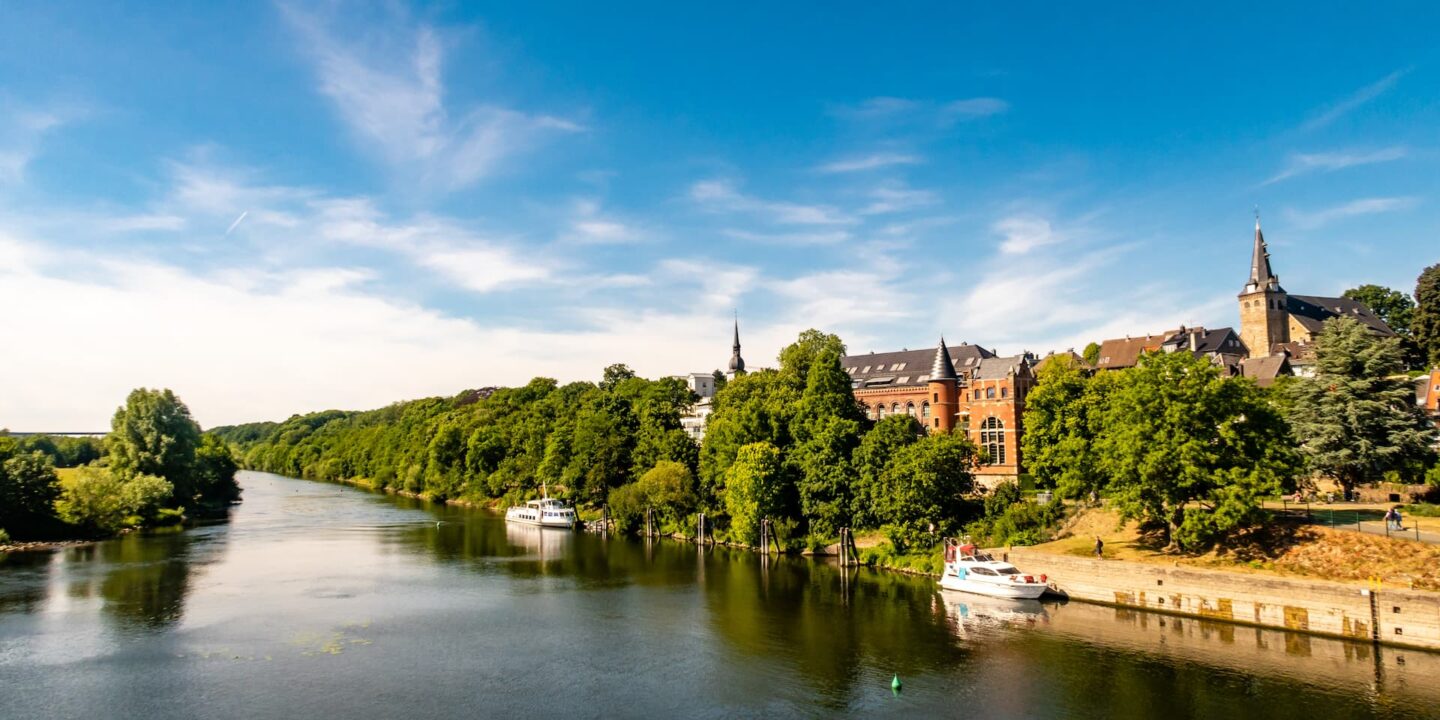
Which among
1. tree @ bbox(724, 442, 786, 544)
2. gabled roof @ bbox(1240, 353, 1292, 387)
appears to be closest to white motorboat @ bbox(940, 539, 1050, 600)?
tree @ bbox(724, 442, 786, 544)

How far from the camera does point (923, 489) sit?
5653 cm

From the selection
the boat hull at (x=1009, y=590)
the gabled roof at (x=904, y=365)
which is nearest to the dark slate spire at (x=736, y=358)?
the gabled roof at (x=904, y=365)

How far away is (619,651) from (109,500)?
215 ft

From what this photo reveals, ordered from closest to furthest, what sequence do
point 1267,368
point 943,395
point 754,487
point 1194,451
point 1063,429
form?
point 1194,451
point 1063,429
point 754,487
point 943,395
point 1267,368

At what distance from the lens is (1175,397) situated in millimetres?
45656

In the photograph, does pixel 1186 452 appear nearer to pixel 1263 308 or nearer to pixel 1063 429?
pixel 1063 429

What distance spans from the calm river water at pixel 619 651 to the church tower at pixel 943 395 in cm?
3150

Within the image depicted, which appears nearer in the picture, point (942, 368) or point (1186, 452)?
point (1186, 452)

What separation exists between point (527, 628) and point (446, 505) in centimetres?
7920

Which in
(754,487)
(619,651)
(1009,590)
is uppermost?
(754,487)

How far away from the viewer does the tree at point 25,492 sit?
7075 centimetres

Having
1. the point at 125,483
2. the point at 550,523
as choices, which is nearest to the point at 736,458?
the point at 550,523

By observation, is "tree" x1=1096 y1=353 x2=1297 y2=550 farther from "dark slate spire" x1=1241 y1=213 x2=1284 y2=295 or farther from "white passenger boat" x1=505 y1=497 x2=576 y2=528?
"dark slate spire" x1=1241 y1=213 x2=1284 y2=295

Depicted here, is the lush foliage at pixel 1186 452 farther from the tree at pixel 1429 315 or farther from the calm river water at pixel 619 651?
the tree at pixel 1429 315
